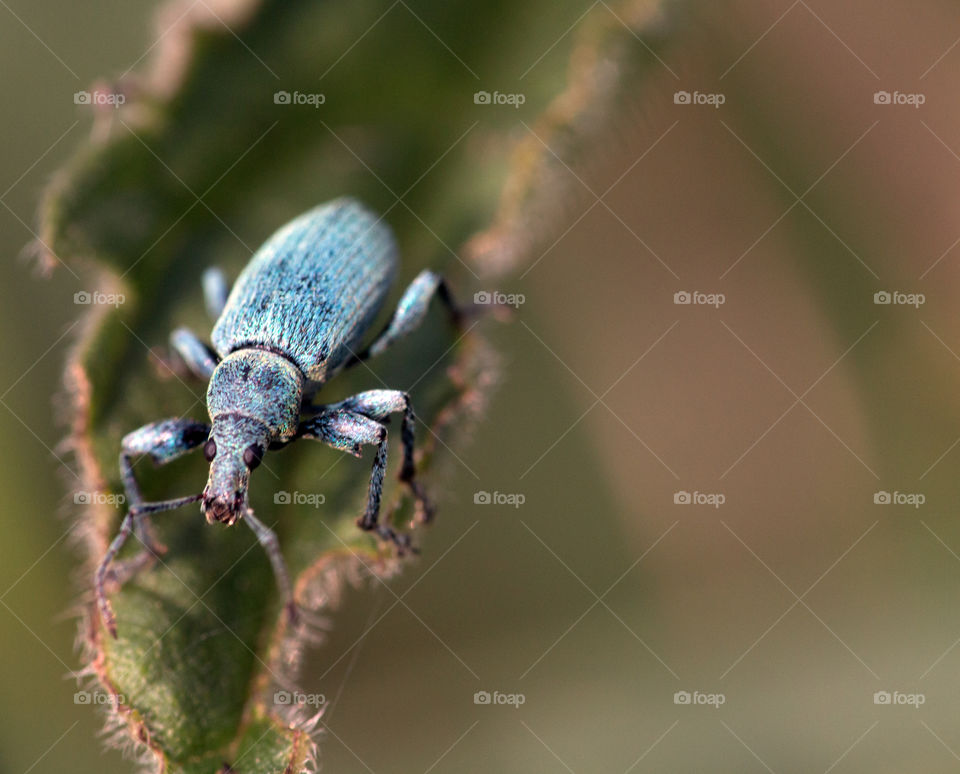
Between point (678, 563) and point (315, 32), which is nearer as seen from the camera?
point (315, 32)

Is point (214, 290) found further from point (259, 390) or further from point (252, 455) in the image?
point (252, 455)

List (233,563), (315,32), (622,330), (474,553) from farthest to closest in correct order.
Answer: (622,330) → (474,553) → (315,32) → (233,563)

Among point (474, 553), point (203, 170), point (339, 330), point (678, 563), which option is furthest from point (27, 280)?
point (678, 563)

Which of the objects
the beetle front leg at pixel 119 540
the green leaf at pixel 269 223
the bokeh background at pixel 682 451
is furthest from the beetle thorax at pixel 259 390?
the bokeh background at pixel 682 451

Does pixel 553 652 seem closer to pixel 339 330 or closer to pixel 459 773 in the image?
pixel 459 773

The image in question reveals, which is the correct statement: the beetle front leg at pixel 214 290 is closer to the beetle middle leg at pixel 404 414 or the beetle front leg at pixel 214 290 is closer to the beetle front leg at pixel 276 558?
the beetle middle leg at pixel 404 414

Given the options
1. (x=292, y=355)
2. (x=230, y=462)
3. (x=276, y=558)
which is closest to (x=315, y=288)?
(x=292, y=355)

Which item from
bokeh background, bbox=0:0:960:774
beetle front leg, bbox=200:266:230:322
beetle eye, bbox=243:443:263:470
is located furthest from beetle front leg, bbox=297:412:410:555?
bokeh background, bbox=0:0:960:774
